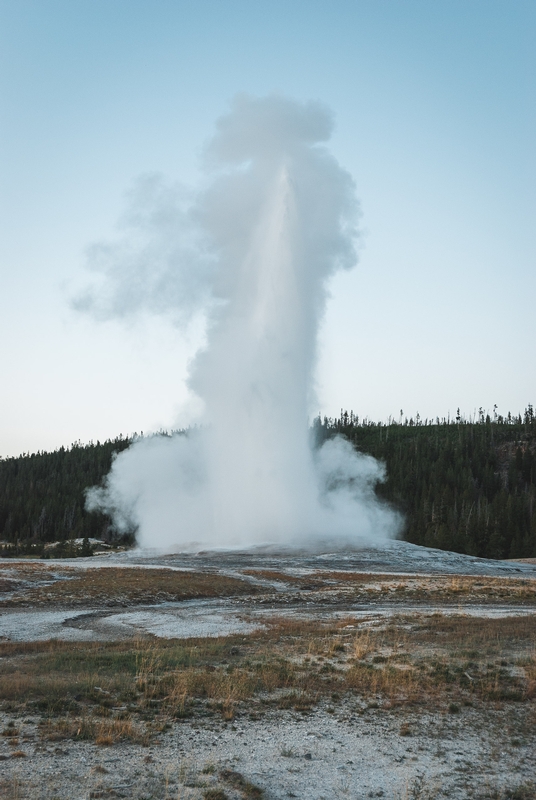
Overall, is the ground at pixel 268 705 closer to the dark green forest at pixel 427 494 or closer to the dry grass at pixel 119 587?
the dry grass at pixel 119 587

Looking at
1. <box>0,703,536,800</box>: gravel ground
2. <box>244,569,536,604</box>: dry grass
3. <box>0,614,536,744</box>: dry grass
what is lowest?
<box>244,569,536,604</box>: dry grass

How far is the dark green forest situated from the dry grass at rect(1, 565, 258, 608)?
43.2 m

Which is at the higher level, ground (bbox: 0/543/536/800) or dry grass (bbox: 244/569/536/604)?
ground (bbox: 0/543/536/800)

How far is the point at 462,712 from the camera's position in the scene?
12883 mm

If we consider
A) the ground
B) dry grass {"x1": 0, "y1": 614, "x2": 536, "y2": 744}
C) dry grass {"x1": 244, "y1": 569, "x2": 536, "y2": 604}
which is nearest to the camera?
the ground

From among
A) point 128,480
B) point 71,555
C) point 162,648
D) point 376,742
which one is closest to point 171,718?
point 376,742

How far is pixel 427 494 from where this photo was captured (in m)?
123

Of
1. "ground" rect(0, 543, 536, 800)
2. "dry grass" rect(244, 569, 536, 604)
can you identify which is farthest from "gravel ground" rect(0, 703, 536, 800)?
"dry grass" rect(244, 569, 536, 604)

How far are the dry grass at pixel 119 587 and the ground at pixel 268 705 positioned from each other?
5.24m

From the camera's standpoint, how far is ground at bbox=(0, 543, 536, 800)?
30.7ft

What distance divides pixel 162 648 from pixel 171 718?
27.6 feet

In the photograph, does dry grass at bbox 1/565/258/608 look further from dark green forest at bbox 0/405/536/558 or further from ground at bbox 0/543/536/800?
dark green forest at bbox 0/405/536/558

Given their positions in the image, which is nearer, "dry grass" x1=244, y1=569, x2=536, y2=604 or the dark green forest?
"dry grass" x1=244, y1=569, x2=536, y2=604

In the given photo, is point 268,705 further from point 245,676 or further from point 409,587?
point 409,587
